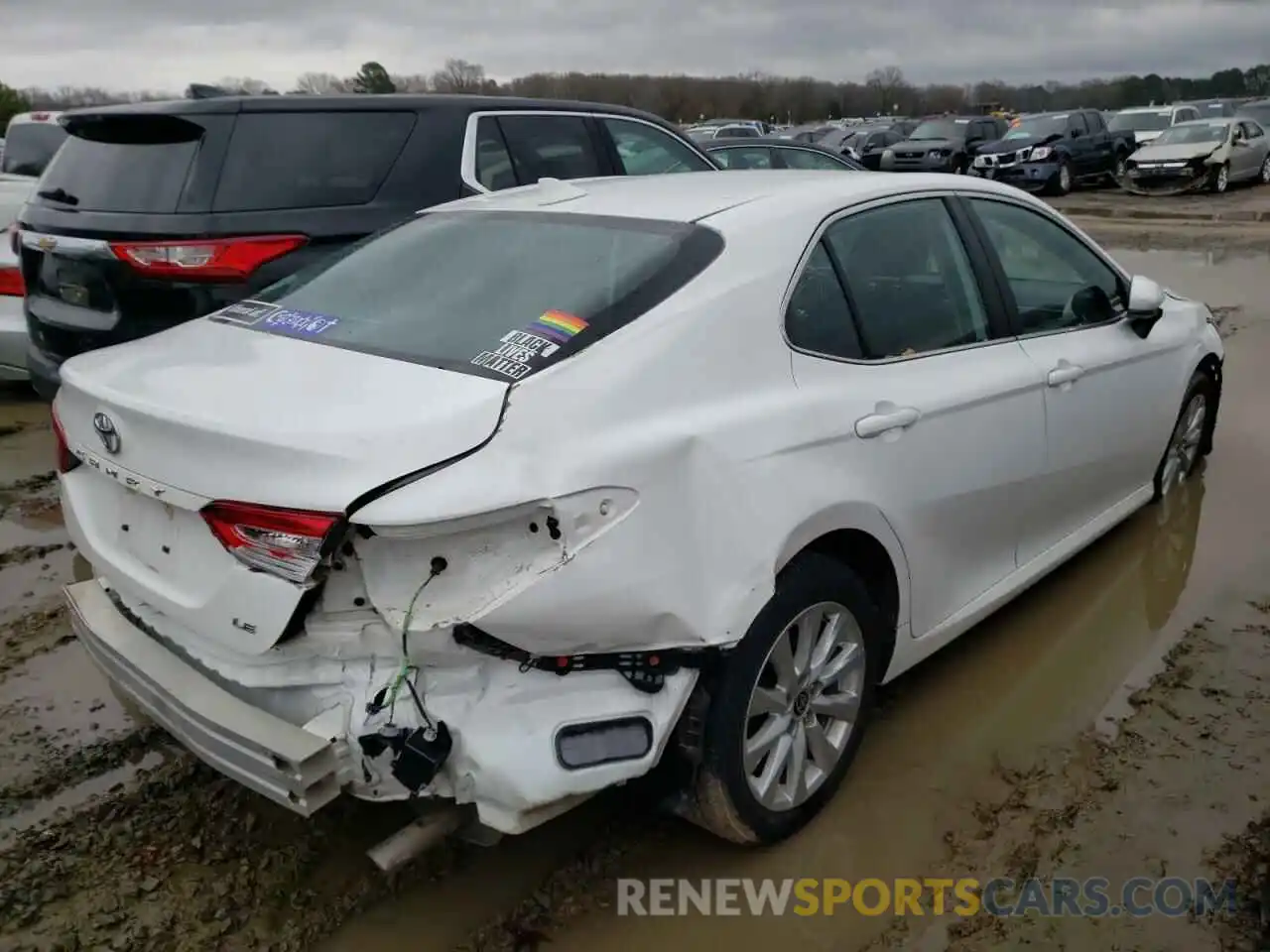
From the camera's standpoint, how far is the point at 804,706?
270 cm

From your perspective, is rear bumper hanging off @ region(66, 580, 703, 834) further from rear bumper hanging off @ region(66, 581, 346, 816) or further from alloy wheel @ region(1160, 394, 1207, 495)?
alloy wheel @ region(1160, 394, 1207, 495)

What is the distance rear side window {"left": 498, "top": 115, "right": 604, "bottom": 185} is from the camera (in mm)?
5555

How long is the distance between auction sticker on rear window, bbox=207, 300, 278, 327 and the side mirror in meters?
3.14

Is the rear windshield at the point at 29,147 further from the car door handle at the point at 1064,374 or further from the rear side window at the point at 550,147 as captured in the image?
the car door handle at the point at 1064,374

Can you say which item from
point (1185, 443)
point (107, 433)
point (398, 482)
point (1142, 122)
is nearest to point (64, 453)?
point (107, 433)

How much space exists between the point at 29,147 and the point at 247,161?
867cm

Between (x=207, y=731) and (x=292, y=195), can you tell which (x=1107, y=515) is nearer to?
(x=207, y=731)

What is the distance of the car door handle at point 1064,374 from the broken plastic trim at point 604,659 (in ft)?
6.17

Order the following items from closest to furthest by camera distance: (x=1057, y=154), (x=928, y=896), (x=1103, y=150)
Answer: (x=928, y=896), (x=1057, y=154), (x=1103, y=150)

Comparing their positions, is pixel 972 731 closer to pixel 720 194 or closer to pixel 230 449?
pixel 720 194

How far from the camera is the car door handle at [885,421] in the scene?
2.71 m

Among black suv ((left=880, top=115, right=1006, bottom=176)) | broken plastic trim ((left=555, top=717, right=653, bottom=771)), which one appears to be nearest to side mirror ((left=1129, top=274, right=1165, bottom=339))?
broken plastic trim ((left=555, top=717, right=653, bottom=771))

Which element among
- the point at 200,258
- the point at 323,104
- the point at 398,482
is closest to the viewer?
the point at 398,482

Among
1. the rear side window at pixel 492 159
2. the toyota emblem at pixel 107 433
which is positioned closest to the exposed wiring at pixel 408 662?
the toyota emblem at pixel 107 433
